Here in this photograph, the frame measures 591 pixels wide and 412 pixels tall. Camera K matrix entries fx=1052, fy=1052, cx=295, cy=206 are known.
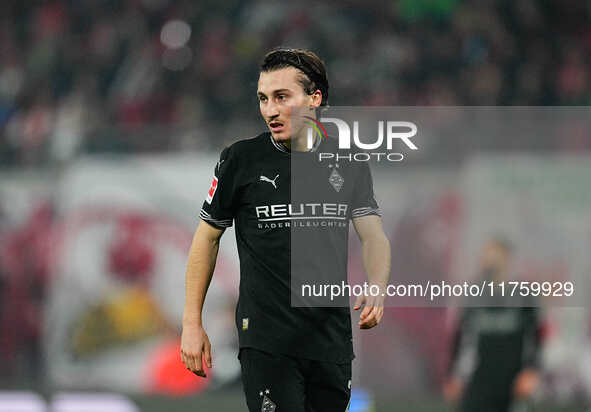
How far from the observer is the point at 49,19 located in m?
13.2

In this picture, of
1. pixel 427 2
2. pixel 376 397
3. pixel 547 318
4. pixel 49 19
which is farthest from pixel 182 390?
pixel 49 19

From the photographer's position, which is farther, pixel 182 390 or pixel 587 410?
pixel 182 390

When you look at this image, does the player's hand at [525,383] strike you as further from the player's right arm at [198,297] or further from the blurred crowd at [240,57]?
the player's right arm at [198,297]

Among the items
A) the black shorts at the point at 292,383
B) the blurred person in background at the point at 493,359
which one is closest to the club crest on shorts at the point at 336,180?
the black shorts at the point at 292,383

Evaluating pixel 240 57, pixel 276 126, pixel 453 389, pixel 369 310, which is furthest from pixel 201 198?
pixel 369 310

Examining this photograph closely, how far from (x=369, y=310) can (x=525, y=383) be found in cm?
422

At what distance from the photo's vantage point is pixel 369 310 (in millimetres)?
3801

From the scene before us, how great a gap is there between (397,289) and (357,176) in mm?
910

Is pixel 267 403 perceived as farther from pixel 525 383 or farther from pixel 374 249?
pixel 525 383

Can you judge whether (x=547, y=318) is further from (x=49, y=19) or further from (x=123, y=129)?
(x=49, y=19)

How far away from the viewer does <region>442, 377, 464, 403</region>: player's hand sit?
770 centimetres

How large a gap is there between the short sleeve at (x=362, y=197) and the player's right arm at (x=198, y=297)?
0.54 metres

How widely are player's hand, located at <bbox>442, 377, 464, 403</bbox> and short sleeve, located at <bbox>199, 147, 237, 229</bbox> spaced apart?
4105 millimetres

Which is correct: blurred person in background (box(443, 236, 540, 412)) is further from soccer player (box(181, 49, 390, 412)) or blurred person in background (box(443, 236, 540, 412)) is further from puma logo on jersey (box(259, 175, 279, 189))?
puma logo on jersey (box(259, 175, 279, 189))
